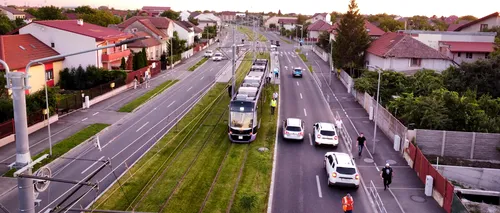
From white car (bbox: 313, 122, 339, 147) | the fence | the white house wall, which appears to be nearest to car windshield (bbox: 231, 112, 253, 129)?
white car (bbox: 313, 122, 339, 147)

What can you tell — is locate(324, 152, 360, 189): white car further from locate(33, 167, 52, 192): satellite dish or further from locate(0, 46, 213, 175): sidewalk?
locate(0, 46, 213, 175): sidewalk

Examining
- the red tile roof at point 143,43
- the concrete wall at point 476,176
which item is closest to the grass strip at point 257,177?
the concrete wall at point 476,176

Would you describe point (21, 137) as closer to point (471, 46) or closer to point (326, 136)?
point (326, 136)

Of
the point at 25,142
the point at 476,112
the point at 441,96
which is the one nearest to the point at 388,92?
the point at 441,96

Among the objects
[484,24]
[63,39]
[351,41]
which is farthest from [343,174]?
[484,24]

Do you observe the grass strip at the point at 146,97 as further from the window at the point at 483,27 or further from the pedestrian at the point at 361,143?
the window at the point at 483,27
